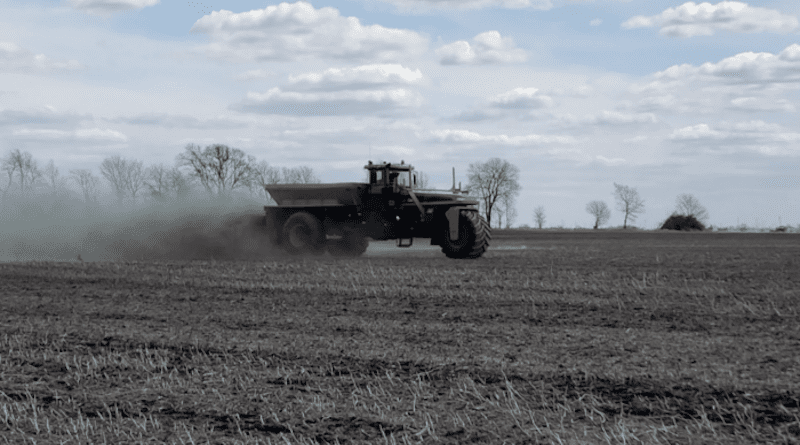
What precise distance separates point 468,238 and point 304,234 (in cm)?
453

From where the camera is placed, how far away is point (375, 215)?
21109 millimetres

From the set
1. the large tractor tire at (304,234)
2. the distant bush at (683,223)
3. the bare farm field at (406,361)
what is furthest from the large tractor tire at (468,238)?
the distant bush at (683,223)

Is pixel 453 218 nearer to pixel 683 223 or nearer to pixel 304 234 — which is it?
pixel 304 234

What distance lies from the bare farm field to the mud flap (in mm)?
4833

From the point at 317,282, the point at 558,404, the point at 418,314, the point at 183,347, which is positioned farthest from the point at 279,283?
the point at 558,404

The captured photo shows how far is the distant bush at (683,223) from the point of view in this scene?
6612 cm

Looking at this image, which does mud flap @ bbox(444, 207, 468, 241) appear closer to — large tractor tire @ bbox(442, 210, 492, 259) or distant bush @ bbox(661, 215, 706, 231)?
large tractor tire @ bbox(442, 210, 492, 259)

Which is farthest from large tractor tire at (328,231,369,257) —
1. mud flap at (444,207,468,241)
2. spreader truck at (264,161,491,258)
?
mud flap at (444,207,468,241)

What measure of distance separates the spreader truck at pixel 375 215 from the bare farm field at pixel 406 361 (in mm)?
5181

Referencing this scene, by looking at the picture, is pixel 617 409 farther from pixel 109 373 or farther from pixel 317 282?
pixel 317 282

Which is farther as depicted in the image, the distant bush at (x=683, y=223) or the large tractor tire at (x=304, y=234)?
the distant bush at (x=683, y=223)

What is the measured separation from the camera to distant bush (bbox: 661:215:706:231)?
66125 millimetres

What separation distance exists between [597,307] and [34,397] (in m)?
7.61

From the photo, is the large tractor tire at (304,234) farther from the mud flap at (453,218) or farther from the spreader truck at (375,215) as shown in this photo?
the mud flap at (453,218)
